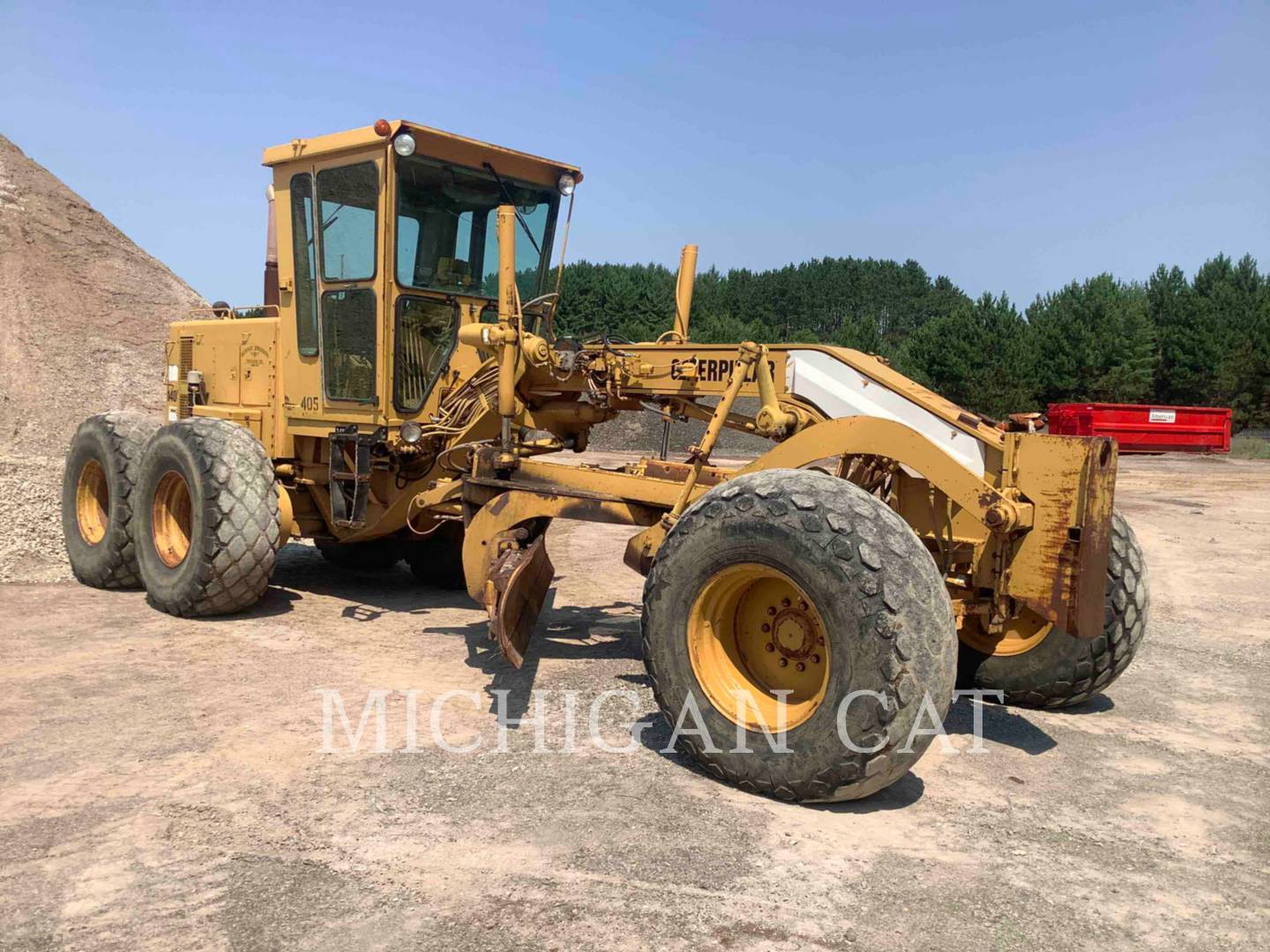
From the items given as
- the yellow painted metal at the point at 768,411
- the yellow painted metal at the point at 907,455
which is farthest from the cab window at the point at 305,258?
the yellow painted metal at the point at 907,455

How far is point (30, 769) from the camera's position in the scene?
14.2ft

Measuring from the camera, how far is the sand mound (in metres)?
20.2

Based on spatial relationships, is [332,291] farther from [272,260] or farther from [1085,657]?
[1085,657]

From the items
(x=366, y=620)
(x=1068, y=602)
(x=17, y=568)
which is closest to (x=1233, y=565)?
(x=1068, y=602)

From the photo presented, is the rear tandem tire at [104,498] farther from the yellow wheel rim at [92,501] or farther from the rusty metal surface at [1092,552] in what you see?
the rusty metal surface at [1092,552]

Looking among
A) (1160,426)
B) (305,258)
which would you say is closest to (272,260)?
(305,258)

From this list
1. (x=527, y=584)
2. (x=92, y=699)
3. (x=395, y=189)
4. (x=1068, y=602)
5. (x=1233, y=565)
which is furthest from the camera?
(x=1233, y=565)

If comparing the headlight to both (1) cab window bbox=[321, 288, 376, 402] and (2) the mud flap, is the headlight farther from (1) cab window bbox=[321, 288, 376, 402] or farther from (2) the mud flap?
(2) the mud flap

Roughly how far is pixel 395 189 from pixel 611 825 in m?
4.72

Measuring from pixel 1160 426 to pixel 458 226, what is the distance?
81.3 feet

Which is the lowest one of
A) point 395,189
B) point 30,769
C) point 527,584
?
point 30,769

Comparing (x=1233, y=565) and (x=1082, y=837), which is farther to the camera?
(x=1233, y=565)

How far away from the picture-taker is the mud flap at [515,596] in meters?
5.41

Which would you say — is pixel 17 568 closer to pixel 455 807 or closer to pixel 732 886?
pixel 455 807
